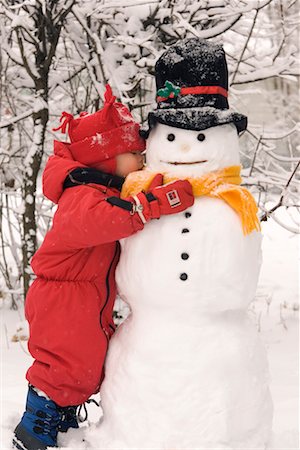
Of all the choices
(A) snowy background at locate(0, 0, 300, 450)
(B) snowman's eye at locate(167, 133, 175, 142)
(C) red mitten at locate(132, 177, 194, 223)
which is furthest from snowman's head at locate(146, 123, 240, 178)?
(A) snowy background at locate(0, 0, 300, 450)

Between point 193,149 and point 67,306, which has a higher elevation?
point 193,149

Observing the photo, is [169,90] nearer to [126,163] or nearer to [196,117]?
[196,117]

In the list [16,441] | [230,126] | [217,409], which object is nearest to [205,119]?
[230,126]

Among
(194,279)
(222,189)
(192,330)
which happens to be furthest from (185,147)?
(192,330)

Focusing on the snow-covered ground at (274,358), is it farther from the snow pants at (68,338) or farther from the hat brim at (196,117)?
the hat brim at (196,117)

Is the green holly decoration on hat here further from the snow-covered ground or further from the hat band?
the snow-covered ground

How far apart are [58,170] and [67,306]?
22.0 inches

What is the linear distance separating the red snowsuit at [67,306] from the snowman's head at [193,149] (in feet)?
0.91

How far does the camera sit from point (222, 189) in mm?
2438

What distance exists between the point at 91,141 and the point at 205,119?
1.60ft

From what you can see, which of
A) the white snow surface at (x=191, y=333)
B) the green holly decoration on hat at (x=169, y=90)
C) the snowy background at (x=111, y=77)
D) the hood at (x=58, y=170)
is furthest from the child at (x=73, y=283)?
the snowy background at (x=111, y=77)

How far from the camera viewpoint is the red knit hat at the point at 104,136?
2.55m

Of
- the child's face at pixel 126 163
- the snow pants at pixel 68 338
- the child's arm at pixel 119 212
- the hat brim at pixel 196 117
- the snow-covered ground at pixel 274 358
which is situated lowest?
the snow-covered ground at pixel 274 358

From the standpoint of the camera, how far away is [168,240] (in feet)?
7.92
